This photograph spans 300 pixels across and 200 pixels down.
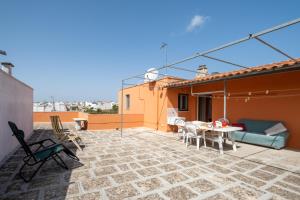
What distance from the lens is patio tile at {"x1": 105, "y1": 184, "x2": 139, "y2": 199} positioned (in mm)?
2575

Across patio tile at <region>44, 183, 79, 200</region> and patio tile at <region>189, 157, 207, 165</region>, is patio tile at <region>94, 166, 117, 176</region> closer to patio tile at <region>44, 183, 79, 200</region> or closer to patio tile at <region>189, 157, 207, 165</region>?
patio tile at <region>44, 183, 79, 200</region>

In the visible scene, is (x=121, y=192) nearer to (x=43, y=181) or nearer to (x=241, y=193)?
(x=43, y=181)

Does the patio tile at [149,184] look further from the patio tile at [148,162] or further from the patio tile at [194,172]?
the patio tile at [148,162]

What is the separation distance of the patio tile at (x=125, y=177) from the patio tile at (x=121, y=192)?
25cm

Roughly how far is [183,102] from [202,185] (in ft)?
24.1

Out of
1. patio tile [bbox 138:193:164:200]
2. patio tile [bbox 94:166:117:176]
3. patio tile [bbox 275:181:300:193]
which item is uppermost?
patio tile [bbox 275:181:300:193]

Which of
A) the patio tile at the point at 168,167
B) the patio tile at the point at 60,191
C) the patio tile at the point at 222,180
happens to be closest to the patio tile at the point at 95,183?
the patio tile at the point at 60,191

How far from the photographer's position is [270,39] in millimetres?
3365

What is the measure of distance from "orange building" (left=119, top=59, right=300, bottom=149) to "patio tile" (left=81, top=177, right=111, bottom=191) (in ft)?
15.3

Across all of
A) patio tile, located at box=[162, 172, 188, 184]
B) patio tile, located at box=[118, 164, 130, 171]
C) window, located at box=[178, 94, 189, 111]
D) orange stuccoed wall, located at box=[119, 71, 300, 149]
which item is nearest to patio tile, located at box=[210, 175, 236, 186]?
patio tile, located at box=[162, 172, 188, 184]

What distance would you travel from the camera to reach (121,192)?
8.86 ft

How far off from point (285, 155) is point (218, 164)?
2485mm

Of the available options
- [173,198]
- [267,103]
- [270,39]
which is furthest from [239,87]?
[173,198]

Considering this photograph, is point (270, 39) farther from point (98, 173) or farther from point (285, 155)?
point (98, 173)
